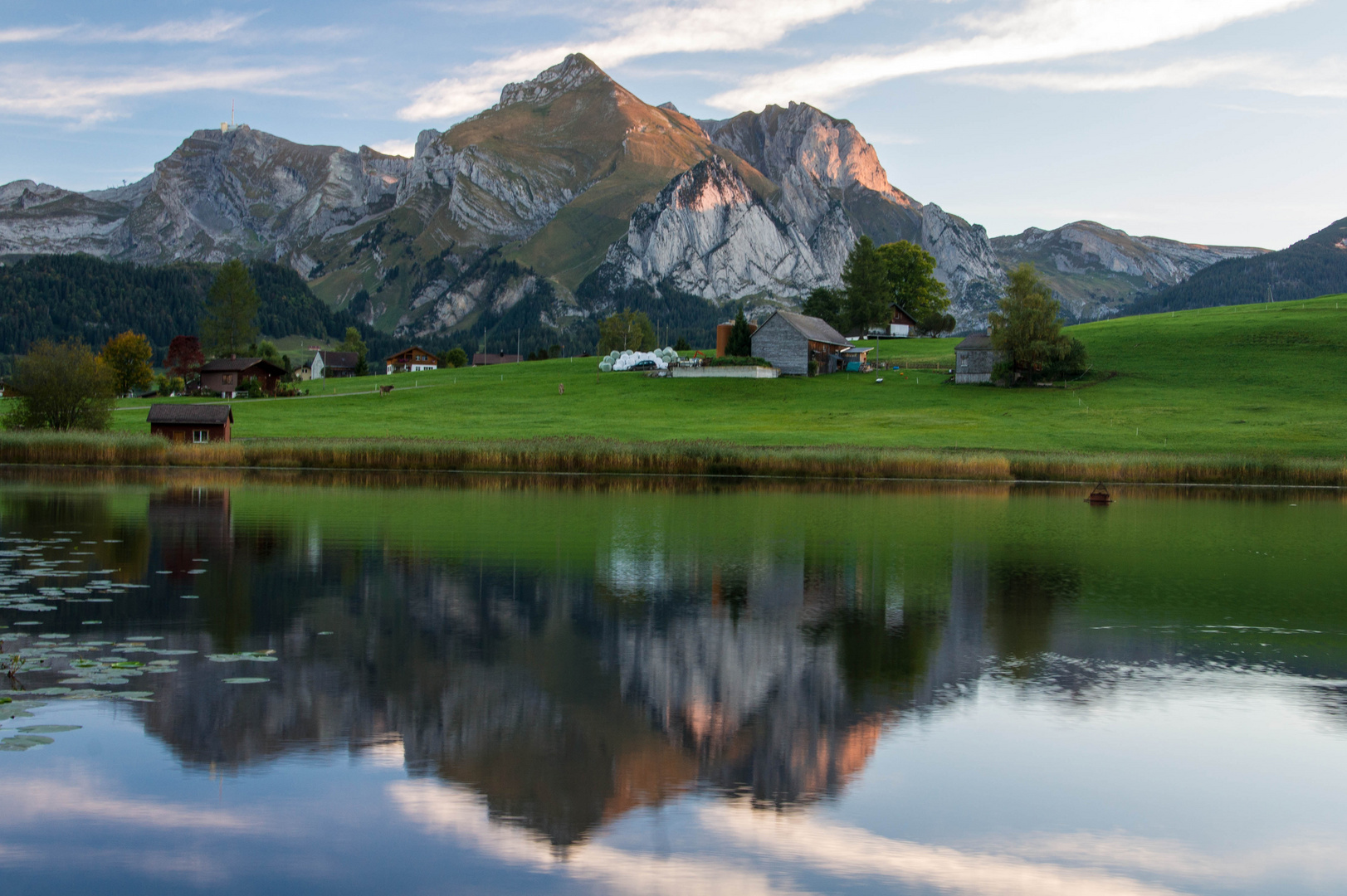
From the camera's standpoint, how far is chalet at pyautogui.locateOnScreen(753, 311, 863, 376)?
116 m

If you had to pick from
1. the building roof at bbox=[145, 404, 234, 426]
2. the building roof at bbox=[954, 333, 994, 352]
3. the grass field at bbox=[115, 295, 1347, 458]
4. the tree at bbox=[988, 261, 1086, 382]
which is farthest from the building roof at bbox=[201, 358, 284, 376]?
the tree at bbox=[988, 261, 1086, 382]

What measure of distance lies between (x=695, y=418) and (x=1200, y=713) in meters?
73.2

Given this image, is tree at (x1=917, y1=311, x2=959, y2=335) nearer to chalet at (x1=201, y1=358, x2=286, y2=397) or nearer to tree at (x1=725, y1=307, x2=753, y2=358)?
tree at (x1=725, y1=307, x2=753, y2=358)

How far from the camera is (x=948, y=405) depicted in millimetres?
91438

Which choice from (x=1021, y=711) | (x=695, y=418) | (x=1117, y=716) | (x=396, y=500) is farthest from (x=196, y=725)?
(x=695, y=418)

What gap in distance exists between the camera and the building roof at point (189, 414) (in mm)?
72250

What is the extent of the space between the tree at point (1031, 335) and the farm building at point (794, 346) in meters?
21.0

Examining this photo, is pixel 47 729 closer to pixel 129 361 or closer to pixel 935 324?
pixel 129 361

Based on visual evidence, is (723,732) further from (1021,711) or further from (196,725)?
(196,725)

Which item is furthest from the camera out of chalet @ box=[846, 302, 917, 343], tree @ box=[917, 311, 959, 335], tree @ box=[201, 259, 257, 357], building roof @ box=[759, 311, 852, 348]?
tree @ box=[201, 259, 257, 357]

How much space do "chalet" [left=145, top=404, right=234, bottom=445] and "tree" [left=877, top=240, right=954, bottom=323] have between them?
9969cm

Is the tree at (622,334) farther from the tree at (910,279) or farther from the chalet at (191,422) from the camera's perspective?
the chalet at (191,422)

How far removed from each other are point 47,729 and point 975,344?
101 m

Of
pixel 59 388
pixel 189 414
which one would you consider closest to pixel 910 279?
pixel 189 414
